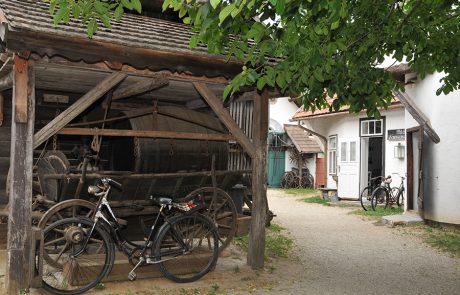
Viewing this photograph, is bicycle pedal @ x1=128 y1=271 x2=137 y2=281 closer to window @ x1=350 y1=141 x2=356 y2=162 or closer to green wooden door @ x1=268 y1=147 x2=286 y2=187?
window @ x1=350 y1=141 x2=356 y2=162

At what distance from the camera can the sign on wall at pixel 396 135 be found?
51.8ft

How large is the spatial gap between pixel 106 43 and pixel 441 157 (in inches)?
367

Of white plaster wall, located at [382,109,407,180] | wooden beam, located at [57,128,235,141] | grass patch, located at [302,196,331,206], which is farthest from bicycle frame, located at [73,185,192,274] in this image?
grass patch, located at [302,196,331,206]

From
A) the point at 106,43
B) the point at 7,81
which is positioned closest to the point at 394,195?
the point at 106,43

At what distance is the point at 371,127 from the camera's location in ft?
56.8

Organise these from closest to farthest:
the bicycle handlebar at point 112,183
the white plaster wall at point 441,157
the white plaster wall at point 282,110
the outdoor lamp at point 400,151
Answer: the bicycle handlebar at point 112,183 → the white plaster wall at point 441,157 → the outdoor lamp at point 400,151 → the white plaster wall at point 282,110

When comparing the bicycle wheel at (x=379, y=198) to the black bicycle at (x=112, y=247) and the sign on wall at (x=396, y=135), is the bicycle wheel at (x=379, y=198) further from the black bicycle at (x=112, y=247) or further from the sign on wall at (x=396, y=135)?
the black bicycle at (x=112, y=247)

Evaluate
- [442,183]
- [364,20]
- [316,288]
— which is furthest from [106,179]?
[442,183]

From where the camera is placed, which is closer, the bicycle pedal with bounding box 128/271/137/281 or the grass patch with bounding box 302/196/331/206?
the bicycle pedal with bounding box 128/271/137/281

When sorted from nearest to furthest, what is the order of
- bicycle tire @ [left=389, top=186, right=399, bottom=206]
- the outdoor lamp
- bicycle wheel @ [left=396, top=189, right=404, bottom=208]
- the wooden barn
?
the wooden barn, bicycle wheel @ [left=396, top=189, right=404, bottom=208], bicycle tire @ [left=389, top=186, right=399, bottom=206], the outdoor lamp

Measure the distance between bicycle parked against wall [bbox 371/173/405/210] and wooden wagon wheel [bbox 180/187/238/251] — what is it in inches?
331

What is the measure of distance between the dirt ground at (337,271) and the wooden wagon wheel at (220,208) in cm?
41

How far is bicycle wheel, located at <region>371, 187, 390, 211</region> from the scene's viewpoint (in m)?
15.1

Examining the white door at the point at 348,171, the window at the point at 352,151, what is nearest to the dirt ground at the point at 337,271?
the white door at the point at 348,171
